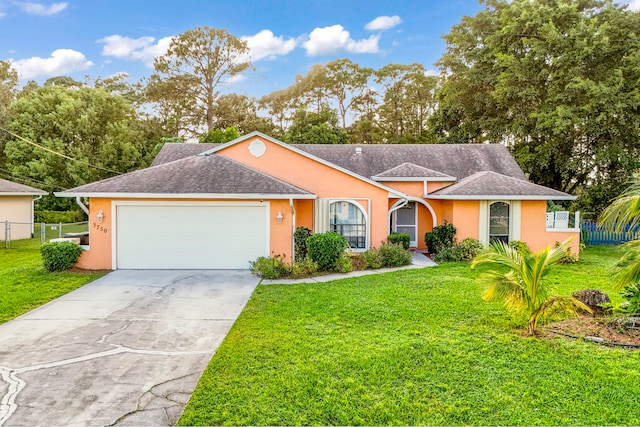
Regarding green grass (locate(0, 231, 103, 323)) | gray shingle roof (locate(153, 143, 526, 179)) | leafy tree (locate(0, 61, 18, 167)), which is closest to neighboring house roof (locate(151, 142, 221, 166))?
gray shingle roof (locate(153, 143, 526, 179))

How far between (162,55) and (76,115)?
9.65 meters

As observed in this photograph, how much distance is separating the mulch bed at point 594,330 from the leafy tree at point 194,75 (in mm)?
33738

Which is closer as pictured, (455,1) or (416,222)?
(416,222)

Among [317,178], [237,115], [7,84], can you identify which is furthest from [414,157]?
[7,84]

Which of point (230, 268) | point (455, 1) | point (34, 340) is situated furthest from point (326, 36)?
point (34, 340)

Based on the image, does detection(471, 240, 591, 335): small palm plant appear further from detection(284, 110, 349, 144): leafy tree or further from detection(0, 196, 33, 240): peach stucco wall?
detection(284, 110, 349, 144): leafy tree

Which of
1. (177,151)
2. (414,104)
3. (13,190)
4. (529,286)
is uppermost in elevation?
(414,104)

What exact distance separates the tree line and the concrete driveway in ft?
61.4

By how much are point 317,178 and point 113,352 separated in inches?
373

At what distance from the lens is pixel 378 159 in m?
19.1

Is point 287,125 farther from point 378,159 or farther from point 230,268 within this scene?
point 230,268

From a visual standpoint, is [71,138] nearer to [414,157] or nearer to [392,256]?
[414,157]

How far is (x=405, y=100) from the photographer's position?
36875mm

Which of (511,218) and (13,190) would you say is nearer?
(511,218)
